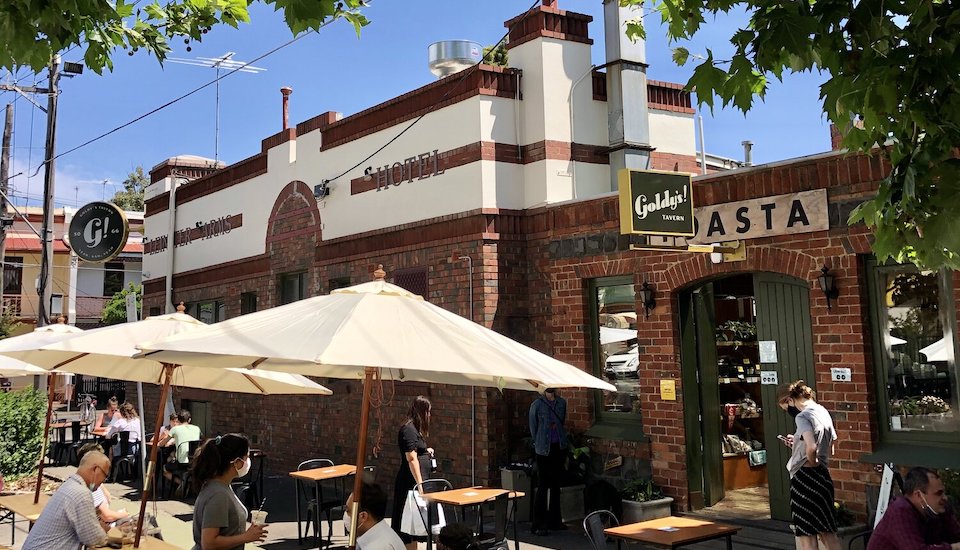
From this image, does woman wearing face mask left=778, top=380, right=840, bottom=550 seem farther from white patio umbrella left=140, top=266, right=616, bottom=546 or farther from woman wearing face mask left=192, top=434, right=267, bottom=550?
woman wearing face mask left=192, top=434, right=267, bottom=550

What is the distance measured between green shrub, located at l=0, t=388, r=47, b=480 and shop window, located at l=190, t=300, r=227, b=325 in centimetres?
432

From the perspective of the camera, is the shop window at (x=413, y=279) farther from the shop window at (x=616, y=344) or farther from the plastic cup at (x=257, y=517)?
the plastic cup at (x=257, y=517)

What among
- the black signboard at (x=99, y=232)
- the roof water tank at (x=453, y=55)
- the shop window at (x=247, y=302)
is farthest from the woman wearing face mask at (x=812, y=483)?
the black signboard at (x=99, y=232)

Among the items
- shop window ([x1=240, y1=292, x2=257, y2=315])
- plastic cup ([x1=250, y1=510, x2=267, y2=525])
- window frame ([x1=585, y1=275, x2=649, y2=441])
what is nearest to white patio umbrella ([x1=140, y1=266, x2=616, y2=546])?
window frame ([x1=585, y1=275, x2=649, y2=441])

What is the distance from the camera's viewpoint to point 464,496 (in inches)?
310

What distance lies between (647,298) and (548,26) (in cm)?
439

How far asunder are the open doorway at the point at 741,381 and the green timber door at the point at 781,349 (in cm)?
1

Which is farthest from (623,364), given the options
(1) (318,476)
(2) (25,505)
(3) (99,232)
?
(3) (99,232)

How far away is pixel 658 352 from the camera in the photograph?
32.7ft

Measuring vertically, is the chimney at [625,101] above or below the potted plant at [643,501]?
above

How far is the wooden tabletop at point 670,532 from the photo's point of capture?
612 cm

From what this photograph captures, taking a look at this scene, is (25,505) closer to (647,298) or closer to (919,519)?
(647,298)

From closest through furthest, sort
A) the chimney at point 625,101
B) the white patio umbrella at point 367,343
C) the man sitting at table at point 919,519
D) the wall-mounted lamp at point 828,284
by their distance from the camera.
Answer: the white patio umbrella at point 367,343, the man sitting at table at point 919,519, the wall-mounted lamp at point 828,284, the chimney at point 625,101

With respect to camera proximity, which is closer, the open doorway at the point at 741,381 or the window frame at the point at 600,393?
the open doorway at the point at 741,381
